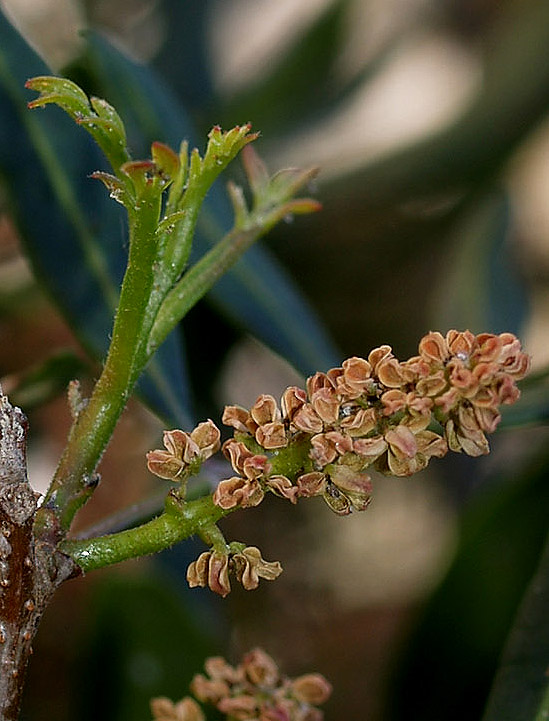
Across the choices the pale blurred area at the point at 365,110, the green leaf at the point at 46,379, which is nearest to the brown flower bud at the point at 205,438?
the green leaf at the point at 46,379

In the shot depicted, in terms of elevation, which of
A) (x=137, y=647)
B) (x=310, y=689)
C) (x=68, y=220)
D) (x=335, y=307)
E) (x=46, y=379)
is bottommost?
(x=335, y=307)

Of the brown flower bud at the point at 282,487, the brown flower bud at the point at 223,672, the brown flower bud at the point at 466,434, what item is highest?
the brown flower bud at the point at 282,487

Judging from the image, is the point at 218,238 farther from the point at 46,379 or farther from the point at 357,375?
the point at 357,375

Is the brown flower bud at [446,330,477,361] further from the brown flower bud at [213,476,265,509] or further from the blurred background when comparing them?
the blurred background

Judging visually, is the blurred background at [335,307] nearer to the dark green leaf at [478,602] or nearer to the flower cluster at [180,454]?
the dark green leaf at [478,602]

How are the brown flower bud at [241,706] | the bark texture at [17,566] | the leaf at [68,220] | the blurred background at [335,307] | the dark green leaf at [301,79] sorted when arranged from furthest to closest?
1. the dark green leaf at [301,79]
2. the blurred background at [335,307]
3. the leaf at [68,220]
4. the brown flower bud at [241,706]
5. the bark texture at [17,566]

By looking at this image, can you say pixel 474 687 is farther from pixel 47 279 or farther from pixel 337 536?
pixel 337 536

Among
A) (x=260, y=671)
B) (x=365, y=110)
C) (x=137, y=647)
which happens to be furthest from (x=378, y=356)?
(x=365, y=110)

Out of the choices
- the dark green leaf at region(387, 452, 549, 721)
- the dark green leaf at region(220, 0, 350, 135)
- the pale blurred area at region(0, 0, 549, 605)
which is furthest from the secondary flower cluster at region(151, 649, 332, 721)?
the dark green leaf at region(220, 0, 350, 135)

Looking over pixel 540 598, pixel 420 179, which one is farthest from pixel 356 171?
pixel 540 598
